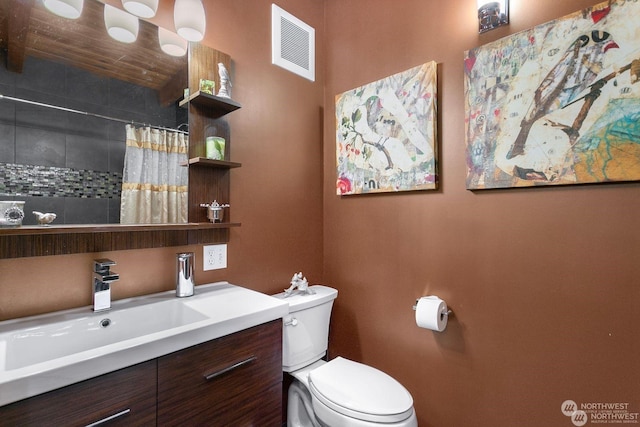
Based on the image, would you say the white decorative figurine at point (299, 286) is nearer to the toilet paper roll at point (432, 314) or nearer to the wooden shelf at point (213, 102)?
the toilet paper roll at point (432, 314)

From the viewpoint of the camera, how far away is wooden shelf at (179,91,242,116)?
4.60 feet

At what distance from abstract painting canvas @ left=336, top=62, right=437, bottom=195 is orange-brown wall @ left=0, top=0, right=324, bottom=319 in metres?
0.24

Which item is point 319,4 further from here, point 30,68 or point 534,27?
point 30,68

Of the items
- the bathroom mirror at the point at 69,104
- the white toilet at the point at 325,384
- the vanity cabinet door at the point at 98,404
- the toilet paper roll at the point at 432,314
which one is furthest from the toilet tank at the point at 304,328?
Answer: the bathroom mirror at the point at 69,104

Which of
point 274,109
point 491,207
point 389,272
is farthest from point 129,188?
point 491,207

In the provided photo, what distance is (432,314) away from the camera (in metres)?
1.44

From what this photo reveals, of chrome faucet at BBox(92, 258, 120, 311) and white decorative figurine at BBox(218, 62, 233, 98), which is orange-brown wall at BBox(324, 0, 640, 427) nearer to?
white decorative figurine at BBox(218, 62, 233, 98)

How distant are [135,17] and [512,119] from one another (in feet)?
5.47

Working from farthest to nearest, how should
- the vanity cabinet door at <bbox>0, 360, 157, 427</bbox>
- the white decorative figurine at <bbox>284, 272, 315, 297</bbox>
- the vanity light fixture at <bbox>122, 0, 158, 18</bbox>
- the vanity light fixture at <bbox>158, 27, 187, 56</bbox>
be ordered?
the white decorative figurine at <bbox>284, 272, 315, 297</bbox> < the vanity light fixture at <bbox>158, 27, 187, 56</bbox> < the vanity light fixture at <bbox>122, 0, 158, 18</bbox> < the vanity cabinet door at <bbox>0, 360, 157, 427</bbox>

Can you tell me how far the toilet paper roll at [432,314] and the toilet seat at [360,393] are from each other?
1.02ft

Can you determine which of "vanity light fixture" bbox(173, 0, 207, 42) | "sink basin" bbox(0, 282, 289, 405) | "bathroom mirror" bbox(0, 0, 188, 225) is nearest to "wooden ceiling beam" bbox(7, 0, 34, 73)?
"bathroom mirror" bbox(0, 0, 188, 225)

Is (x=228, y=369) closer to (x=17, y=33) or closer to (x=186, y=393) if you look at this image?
(x=186, y=393)

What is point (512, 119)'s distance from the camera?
1319mm

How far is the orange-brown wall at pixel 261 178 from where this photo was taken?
132 centimetres
